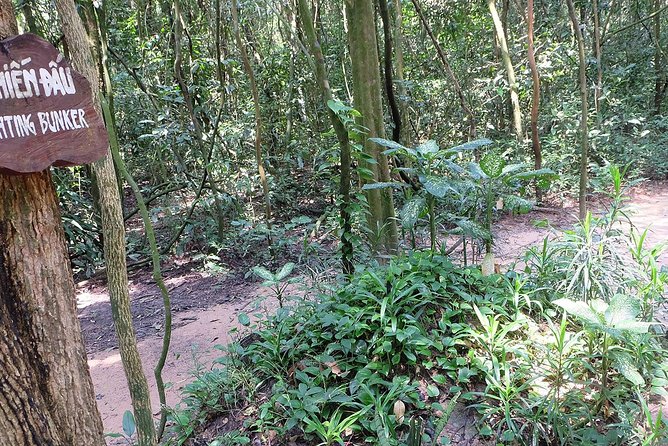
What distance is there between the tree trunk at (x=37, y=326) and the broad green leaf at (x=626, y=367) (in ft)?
6.97

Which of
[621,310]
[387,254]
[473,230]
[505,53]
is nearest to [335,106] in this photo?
[473,230]

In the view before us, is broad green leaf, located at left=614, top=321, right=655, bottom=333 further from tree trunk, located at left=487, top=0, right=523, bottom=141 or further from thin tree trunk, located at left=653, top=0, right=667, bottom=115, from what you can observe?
thin tree trunk, located at left=653, top=0, right=667, bottom=115

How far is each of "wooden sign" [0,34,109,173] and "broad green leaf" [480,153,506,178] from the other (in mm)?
2375

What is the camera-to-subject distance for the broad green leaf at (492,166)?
3080mm

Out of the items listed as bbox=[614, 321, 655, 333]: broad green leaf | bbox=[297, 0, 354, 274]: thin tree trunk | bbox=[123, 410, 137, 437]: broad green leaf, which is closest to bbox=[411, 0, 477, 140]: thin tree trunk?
bbox=[297, 0, 354, 274]: thin tree trunk

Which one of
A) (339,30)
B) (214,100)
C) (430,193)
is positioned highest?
A: (339,30)

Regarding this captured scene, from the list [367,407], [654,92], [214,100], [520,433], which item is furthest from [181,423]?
[654,92]

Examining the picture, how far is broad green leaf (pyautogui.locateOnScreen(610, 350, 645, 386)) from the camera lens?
1911 millimetres

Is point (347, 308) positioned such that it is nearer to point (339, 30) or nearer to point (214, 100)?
point (214, 100)

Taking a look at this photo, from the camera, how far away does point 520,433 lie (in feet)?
7.06

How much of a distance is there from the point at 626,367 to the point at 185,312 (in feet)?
14.0

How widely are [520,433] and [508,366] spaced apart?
1.15 ft

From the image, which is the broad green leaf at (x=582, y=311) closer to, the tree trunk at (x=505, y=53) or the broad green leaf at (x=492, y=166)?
the broad green leaf at (x=492, y=166)

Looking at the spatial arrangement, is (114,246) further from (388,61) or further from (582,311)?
(388,61)
